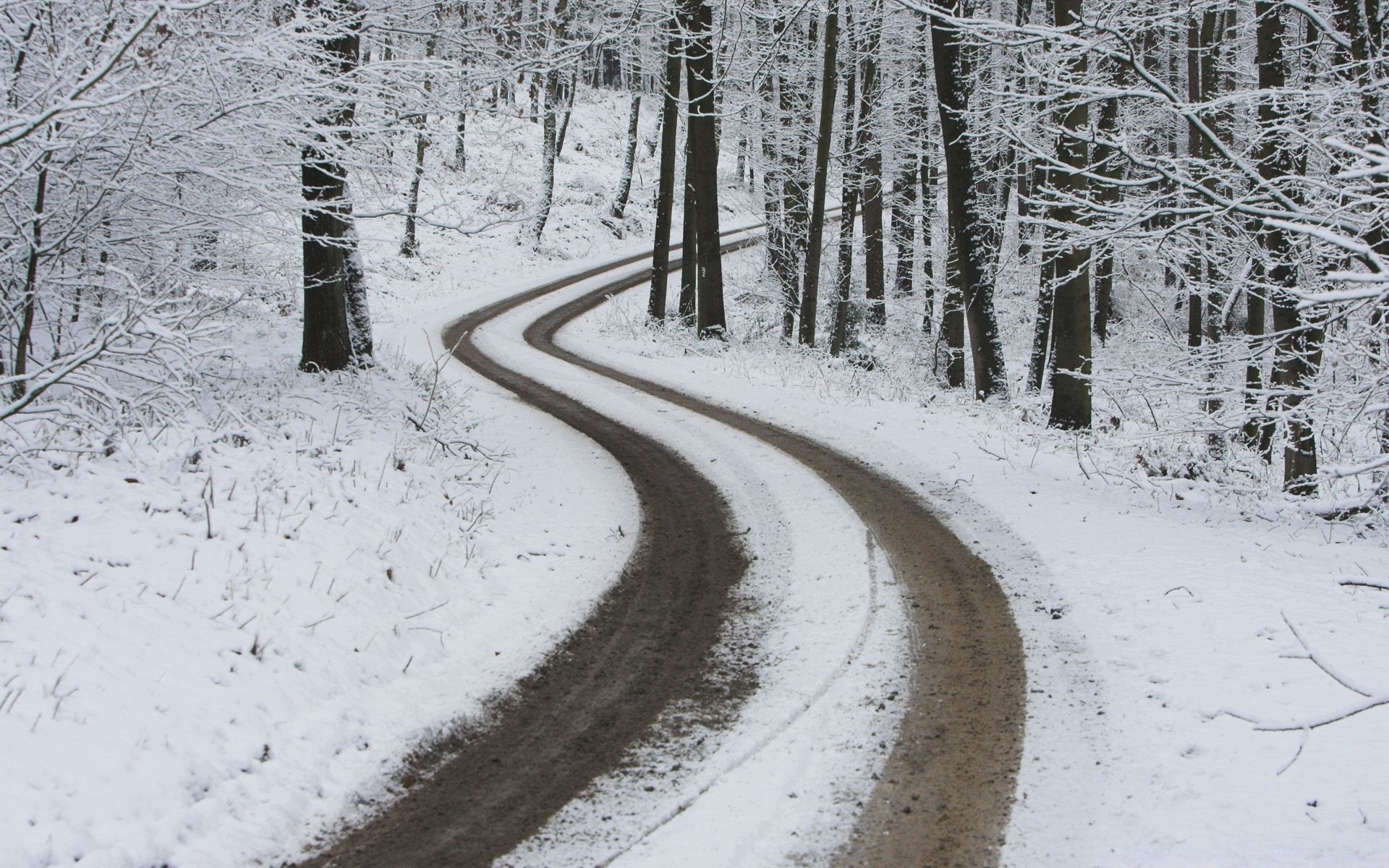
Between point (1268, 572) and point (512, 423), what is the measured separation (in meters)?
9.63

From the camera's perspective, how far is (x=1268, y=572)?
6.61 meters

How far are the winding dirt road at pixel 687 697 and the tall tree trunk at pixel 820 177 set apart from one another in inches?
475

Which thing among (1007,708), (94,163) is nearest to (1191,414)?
(1007,708)

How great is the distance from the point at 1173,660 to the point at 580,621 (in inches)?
162

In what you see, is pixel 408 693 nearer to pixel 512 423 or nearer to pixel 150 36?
pixel 150 36

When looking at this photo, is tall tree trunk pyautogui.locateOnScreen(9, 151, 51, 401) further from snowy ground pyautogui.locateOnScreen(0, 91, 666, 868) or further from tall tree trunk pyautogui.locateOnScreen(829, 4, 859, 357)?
tall tree trunk pyautogui.locateOnScreen(829, 4, 859, 357)

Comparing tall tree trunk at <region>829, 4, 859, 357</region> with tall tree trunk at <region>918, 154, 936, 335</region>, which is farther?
tall tree trunk at <region>918, 154, 936, 335</region>

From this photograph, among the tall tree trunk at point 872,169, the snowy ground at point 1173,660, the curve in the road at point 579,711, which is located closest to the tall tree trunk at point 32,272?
the curve in the road at point 579,711

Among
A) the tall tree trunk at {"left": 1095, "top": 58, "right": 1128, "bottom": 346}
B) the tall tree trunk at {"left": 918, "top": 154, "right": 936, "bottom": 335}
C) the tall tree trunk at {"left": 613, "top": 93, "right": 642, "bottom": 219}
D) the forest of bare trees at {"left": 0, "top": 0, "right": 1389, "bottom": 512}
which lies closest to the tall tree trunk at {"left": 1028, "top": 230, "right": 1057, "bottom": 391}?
the forest of bare trees at {"left": 0, "top": 0, "right": 1389, "bottom": 512}

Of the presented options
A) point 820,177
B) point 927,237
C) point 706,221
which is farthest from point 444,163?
point 927,237

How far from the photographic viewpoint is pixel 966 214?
13.8 m

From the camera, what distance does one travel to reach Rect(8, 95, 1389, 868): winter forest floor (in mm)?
4121

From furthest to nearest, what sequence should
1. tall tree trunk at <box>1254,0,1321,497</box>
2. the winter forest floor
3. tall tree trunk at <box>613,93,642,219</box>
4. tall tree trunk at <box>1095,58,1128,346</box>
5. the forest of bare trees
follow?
1. tall tree trunk at <box>613,93,642,219</box>
2. tall tree trunk at <box>1254,0,1321,497</box>
3. tall tree trunk at <box>1095,58,1128,346</box>
4. the forest of bare trees
5. the winter forest floor

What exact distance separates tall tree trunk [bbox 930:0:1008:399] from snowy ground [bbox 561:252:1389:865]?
3975mm
